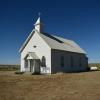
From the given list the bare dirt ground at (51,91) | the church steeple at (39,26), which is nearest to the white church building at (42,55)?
the church steeple at (39,26)

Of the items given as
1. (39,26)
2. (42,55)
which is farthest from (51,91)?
(39,26)

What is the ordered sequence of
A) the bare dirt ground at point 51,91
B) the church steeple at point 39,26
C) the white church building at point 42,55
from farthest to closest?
the church steeple at point 39,26
the white church building at point 42,55
the bare dirt ground at point 51,91

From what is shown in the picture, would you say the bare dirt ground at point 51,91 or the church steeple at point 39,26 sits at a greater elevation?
→ the church steeple at point 39,26

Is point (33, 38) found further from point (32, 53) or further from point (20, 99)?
point (20, 99)

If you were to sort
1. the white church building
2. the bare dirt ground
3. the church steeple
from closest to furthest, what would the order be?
the bare dirt ground, the white church building, the church steeple

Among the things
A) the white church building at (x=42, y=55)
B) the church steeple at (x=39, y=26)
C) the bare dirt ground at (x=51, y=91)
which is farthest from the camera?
the church steeple at (x=39, y=26)

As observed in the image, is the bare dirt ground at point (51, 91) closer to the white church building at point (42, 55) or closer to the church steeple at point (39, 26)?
the white church building at point (42, 55)

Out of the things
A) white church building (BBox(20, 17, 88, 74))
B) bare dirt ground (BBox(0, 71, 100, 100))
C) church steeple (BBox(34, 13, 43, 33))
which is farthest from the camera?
church steeple (BBox(34, 13, 43, 33))

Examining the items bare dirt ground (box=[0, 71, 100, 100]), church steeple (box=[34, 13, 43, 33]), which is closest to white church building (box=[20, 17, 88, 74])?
church steeple (box=[34, 13, 43, 33])

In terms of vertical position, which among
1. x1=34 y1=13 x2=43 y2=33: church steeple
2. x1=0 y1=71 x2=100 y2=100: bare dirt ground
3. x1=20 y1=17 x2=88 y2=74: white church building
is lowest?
x1=0 y1=71 x2=100 y2=100: bare dirt ground

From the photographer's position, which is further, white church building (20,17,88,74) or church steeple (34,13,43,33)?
church steeple (34,13,43,33)

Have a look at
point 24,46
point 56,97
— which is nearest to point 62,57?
point 24,46

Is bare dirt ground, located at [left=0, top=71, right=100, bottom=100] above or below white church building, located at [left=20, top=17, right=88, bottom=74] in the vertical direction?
below

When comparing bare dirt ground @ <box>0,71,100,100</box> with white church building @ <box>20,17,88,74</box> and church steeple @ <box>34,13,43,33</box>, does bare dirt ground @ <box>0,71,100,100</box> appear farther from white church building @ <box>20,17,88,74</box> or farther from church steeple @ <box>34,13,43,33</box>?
church steeple @ <box>34,13,43,33</box>
